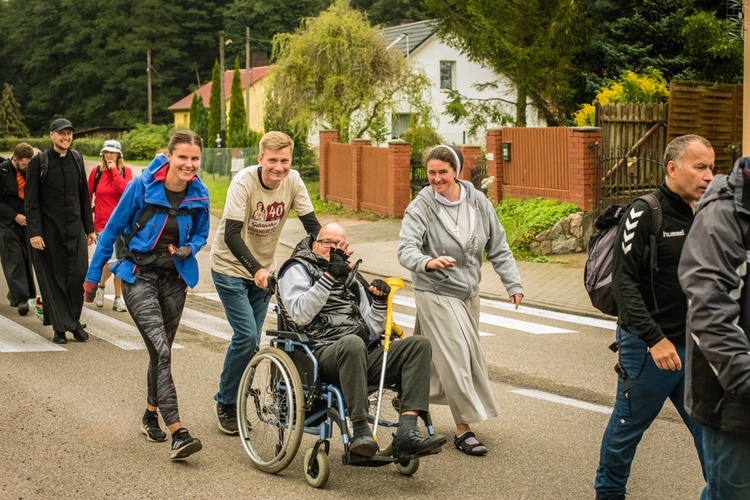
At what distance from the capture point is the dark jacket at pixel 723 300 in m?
3.47

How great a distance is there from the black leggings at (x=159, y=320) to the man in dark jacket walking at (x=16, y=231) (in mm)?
4941

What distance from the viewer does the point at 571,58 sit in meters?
27.2

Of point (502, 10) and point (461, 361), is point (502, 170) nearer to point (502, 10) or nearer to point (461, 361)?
point (502, 10)

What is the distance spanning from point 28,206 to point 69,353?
152 cm

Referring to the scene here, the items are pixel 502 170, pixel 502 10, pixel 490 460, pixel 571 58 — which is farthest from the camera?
pixel 502 10

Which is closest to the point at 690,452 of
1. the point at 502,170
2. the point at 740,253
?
the point at 740,253

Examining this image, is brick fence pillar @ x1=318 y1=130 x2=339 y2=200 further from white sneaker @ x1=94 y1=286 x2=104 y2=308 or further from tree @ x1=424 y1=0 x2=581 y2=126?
white sneaker @ x1=94 y1=286 x2=104 y2=308

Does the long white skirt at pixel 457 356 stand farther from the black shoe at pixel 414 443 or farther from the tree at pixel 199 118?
the tree at pixel 199 118

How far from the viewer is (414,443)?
5453mm

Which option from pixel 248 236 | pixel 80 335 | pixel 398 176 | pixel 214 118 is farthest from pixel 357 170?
pixel 214 118

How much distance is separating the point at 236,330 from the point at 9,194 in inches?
214

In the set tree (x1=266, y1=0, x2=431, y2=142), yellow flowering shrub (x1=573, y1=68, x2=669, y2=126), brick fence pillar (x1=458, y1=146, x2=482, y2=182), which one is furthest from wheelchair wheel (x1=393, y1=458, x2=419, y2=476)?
tree (x1=266, y1=0, x2=431, y2=142)

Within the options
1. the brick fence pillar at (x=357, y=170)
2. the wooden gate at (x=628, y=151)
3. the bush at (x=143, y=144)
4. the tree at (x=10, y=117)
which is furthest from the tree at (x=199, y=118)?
the wooden gate at (x=628, y=151)

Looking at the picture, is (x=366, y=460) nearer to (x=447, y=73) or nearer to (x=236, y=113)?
(x=236, y=113)
